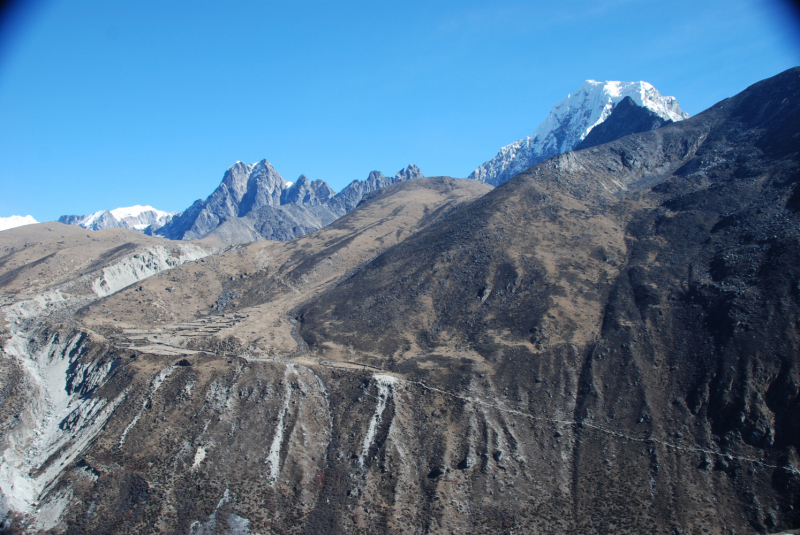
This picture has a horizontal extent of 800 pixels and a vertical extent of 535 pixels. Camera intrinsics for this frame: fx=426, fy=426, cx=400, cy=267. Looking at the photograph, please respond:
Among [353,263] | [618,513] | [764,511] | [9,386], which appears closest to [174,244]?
[353,263]

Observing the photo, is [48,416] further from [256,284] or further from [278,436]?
[256,284]

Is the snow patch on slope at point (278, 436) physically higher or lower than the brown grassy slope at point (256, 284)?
lower

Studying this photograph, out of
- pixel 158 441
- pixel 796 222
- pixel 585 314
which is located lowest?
pixel 158 441

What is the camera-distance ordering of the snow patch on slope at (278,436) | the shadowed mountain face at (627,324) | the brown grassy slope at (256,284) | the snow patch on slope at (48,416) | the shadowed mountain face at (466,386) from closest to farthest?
the shadowed mountain face at (466,386), the shadowed mountain face at (627,324), the snow patch on slope at (48,416), the snow patch on slope at (278,436), the brown grassy slope at (256,284)

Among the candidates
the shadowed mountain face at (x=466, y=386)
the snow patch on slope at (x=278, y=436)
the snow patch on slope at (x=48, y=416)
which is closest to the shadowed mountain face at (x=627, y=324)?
the shadowed mountain face at (x=466, y=386)

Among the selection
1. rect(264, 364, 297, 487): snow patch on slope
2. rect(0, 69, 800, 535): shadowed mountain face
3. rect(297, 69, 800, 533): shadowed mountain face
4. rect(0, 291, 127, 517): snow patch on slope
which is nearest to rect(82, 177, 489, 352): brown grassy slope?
rect(0, 69, 800, 535): shadowed mountain face

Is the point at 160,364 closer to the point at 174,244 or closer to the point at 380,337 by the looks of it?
the point at 380,337

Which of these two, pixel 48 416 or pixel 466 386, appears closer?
pixel 48 416

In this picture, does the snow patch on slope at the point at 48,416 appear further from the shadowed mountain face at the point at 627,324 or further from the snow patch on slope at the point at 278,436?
the shadowed mountain face at the point at 627,324

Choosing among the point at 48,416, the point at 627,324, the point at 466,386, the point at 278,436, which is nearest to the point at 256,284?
the point at 48,416
